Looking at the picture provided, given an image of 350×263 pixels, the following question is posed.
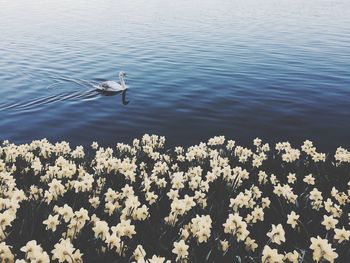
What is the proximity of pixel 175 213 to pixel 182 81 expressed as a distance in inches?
728

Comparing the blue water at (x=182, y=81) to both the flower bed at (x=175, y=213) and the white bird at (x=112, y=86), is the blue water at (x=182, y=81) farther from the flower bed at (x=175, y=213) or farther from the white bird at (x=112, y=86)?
the flower bed at (x=175, y=213)

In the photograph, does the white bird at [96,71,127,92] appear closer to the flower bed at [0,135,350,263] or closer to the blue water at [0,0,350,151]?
the blue water at [0,0,350,151]

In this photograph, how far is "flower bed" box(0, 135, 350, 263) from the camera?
6.38 metres

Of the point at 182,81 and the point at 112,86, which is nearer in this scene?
the point at 112,86

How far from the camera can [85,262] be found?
6.27m

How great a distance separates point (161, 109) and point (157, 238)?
13.8m

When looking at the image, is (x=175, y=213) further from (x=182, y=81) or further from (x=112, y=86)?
(x=182, y=81)

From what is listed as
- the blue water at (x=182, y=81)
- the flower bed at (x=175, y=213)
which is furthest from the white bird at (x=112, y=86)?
the flower bed at (x=175, y=213)

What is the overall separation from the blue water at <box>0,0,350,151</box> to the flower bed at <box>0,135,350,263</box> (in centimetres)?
551

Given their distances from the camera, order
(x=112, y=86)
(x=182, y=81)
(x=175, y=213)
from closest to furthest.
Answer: (x=175, y=213) → (x=112, y=86) → (x=182, y=81)

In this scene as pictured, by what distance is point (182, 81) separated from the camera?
25.4 meters

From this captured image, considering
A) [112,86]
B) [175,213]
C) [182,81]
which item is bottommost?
[182,81]

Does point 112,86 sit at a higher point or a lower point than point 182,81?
higher

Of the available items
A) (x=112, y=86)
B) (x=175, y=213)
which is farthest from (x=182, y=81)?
(x=175, y=213)
